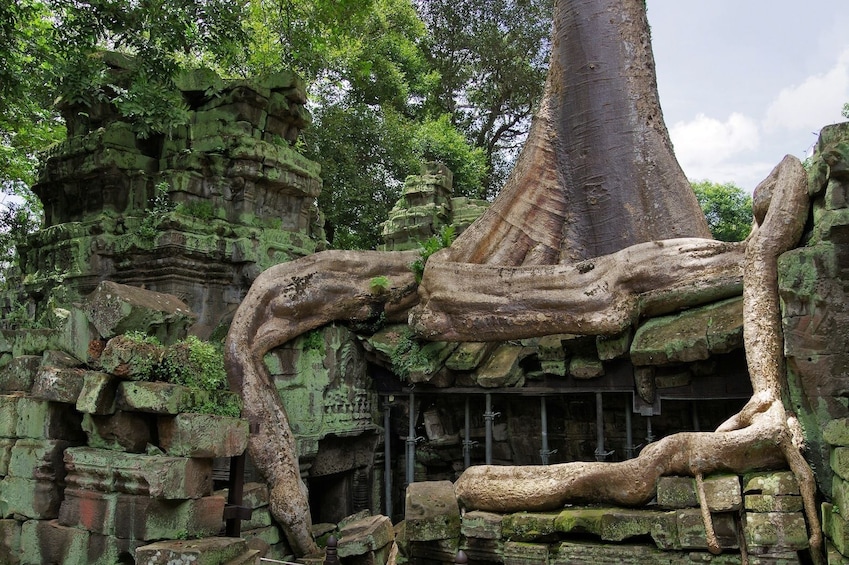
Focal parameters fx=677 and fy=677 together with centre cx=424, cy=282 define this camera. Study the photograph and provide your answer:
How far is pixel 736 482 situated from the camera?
164 inches

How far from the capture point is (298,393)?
6887 mm

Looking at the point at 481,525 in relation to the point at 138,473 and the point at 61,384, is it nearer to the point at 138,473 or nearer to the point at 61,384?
the point at 138,473

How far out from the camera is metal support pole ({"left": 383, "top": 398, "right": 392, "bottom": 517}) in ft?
24.2

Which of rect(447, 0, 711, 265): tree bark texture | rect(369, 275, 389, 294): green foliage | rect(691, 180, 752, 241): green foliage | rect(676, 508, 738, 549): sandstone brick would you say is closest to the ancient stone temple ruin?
rect(676, 508, 738, 549): sandstone brick

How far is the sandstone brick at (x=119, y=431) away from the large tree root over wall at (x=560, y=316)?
1.68m

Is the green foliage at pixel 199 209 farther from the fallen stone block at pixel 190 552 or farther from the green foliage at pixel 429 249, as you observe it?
the fallen stone block at pixel 190 552

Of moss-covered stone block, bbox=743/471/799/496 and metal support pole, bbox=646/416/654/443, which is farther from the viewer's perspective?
metal support pole, bbox=646/416/654/443

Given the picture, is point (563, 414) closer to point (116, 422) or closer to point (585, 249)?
point (585, 249)

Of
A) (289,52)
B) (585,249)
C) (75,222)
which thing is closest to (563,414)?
(585,249)

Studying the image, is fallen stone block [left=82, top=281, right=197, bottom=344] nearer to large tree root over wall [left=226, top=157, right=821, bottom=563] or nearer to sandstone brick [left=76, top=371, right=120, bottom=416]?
sandstone brick [left=76, top=371, right=120, bottom=416]

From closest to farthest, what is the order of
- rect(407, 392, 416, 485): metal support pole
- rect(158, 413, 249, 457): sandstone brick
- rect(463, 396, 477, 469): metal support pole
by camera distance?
rect(158, 413, 249, 457): sandstone brick
rect(463, 396, 477, 469): metal support pole
rect(407, 392, 416, 485): metal support pole

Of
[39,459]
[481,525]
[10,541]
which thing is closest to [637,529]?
[481,525]

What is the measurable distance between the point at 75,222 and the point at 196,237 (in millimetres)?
1743

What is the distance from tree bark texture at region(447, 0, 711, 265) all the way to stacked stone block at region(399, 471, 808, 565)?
314cm
